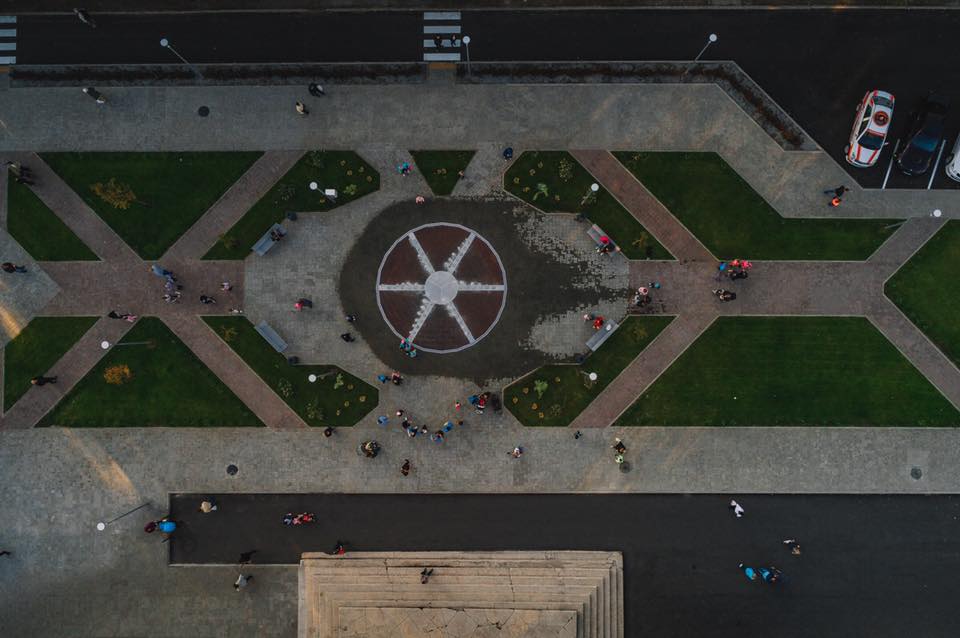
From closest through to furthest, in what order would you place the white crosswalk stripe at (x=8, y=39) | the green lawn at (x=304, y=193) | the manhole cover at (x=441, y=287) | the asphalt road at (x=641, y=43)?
the manhole cover at (x=441, y=287) → the green lawn at (x=304, y=193) → the asphalt road at (x=641, y=43) → the white crosswalk stripe at (x=8, y=39)

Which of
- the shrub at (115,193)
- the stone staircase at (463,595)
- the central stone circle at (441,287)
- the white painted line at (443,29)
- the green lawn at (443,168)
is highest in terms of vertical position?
the white painted line at (443,29)

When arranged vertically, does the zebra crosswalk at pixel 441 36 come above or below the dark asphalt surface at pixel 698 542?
above

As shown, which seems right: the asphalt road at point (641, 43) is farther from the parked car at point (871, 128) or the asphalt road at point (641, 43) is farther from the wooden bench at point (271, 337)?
the wooden bench at point (271, 337)

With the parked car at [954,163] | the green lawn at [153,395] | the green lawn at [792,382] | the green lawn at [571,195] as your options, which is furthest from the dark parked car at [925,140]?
the green lawn at [153,395]

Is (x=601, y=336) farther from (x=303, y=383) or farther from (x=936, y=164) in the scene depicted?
(x=936, y=164)

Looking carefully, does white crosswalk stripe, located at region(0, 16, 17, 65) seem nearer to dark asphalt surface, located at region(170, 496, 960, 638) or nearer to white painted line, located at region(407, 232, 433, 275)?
white painted line, located at region(407, 232, 433, 275)

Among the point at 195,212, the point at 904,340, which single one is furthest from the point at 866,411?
the point at 195,212

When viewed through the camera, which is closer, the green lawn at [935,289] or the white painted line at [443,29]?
the green lawn at [935,289]
